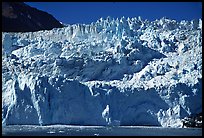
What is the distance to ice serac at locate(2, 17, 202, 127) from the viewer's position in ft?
58.1

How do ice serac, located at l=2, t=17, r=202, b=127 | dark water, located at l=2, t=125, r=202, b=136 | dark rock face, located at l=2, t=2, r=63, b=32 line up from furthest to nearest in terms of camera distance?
dark rock face, located at l=2, t=2, r=63, b=32, ice serac, located at l=2, t=17, r=202, b=127, dark water, located at l=2, t=125, r=202, b=136

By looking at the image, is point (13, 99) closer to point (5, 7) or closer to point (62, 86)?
point (62, 86)

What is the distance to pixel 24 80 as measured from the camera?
18.1 metres

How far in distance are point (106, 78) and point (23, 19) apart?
1704 cm

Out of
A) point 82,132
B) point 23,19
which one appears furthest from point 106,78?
point 23,19

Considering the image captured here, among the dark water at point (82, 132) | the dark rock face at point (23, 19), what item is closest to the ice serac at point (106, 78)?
the dark water at point (82, 132)

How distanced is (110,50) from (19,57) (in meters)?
4.90

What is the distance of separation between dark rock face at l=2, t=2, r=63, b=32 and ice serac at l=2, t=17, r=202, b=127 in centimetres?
848

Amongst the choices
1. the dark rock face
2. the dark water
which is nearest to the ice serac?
the dark water

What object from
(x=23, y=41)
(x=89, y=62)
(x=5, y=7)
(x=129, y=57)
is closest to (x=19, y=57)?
(x=23, y=41)

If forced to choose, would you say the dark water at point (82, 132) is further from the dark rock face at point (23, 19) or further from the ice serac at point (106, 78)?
the dark rock face at point (23, 19)

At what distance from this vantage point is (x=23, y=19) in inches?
1396

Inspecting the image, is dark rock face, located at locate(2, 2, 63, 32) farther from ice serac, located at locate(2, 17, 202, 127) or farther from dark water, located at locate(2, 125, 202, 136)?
dark water, located at locate(2, 125, 202, 136)

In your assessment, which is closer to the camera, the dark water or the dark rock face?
the dark water
